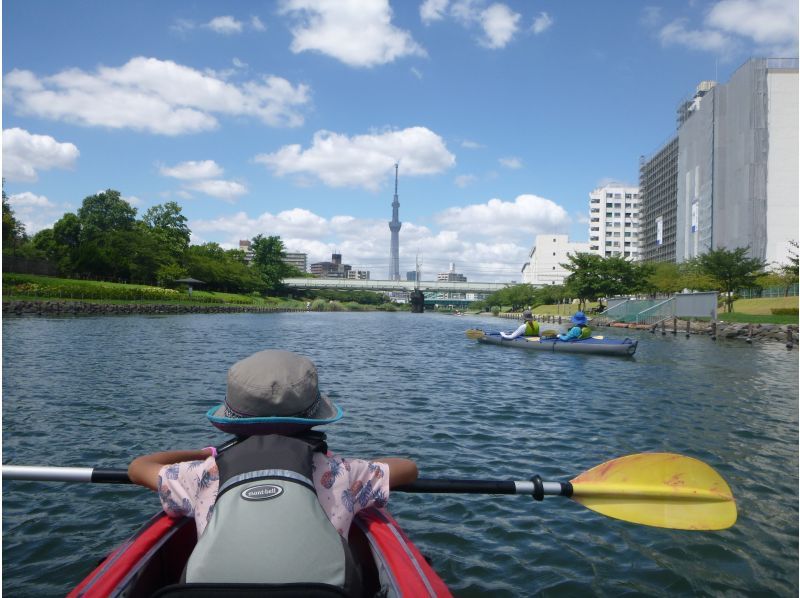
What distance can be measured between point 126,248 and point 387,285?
204 ft

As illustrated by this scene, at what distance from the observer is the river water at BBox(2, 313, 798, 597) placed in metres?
5.35

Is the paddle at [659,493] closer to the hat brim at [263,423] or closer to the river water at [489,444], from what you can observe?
the river water at [489,444]

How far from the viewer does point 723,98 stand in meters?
79.9

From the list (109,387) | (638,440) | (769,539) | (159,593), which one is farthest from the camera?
(109,387)

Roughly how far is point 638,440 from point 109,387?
11480 mm

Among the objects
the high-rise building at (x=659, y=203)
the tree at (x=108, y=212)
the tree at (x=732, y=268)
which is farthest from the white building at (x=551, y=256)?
the tree at (x=732, y=268)

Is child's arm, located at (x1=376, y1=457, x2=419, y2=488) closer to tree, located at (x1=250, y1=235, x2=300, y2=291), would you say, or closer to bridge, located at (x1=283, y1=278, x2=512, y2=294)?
tree, located at (x1=250, y1=235, x2=300, y2=291)

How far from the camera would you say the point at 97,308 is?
156 feet

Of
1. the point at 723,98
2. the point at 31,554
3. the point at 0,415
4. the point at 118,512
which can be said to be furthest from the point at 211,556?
the point at 723,98

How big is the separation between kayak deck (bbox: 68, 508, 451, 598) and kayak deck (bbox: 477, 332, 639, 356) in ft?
69.4

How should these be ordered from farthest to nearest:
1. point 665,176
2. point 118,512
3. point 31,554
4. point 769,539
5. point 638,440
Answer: point 665,176 → point 638,440 → point 118,512 → point 769,539 → point 31,554

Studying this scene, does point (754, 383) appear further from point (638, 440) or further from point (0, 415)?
point (0, 415)

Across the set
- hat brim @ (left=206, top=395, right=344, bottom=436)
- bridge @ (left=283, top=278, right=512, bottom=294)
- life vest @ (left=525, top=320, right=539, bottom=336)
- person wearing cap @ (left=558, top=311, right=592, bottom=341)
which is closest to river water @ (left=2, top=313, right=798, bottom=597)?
hat brim @ (left=206, top=395, right=344, bottom=436)

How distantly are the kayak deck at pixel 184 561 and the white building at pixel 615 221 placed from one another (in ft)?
486
